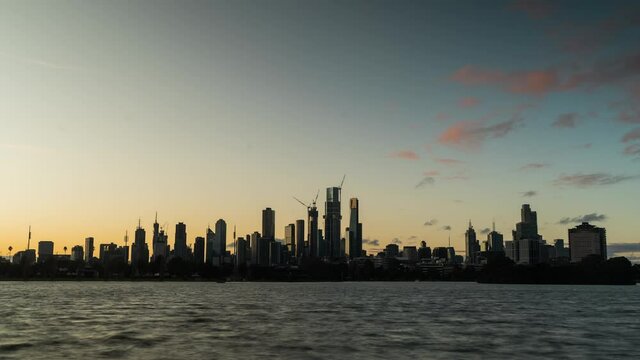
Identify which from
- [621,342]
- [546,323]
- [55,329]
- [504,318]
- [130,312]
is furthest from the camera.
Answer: [130,312]

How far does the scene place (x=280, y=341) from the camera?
6812cm

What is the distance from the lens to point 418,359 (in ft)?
182

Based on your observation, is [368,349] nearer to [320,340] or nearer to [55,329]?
[320,340]

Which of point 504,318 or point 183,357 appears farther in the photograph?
point 504,318

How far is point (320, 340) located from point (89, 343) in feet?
80.4

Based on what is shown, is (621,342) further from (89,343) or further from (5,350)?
(5,350)

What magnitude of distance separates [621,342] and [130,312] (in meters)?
79.1

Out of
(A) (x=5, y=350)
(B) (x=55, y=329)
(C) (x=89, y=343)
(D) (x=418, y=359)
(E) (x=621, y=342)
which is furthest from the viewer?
(B) (x=55, y=329)

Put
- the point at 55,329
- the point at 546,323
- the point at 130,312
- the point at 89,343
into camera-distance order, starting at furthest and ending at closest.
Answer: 1. the point at 130,312
2. the point at 546,323
3. the point at 55,329
4. the point at 89,343

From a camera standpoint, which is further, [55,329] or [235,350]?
[55,329]

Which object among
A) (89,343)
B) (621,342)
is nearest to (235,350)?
(89,343)

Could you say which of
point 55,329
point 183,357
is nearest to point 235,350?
point 183,357

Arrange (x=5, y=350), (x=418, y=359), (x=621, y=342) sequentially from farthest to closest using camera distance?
(x=621, y=342), (x=5, y=350), (x=418, y=359)

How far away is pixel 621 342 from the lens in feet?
231
